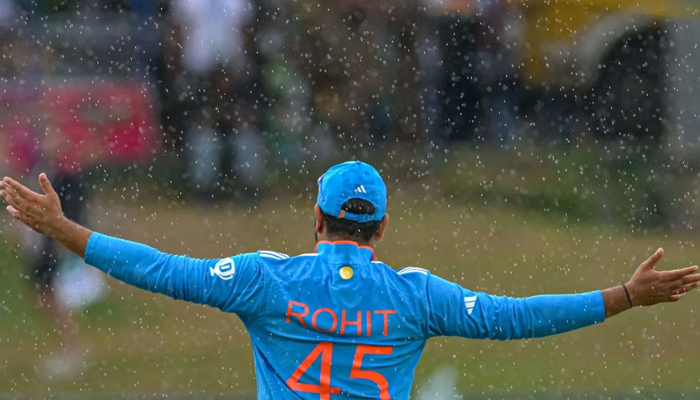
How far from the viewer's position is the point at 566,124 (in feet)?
35.0

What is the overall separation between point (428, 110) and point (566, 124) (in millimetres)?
1309

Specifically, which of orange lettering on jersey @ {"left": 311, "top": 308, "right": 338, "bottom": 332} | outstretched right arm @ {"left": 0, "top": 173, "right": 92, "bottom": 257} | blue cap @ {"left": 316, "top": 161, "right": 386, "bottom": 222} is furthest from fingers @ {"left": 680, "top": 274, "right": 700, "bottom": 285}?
outstretched right arm @ {"left": 0, "top": 173, "right": 92, "bottom": 257}

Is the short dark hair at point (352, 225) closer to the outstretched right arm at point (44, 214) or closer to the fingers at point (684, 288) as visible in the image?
the outstretched right arm at point (44, 214)

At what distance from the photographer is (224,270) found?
8.73 ft

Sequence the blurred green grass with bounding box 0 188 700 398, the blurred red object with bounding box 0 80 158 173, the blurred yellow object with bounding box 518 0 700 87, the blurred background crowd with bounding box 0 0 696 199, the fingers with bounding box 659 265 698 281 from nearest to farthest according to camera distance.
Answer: the fingers with bounding box 659 265 698 281, the blurred green grass with bounding box 0 188 700 398, the blurred red object with bounding box 0 80 158 173, the blurred background crowd with bounding box 0 0 696 199, the blurred yellow object with bounding box 518 0 700 87

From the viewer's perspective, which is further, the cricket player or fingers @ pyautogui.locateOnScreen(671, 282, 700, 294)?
fingers @ pyautogui.locateOnScreen(671, 282, 700, 294)

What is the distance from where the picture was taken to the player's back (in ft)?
8.70

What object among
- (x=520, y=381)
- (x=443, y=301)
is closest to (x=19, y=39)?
(x=520, y=381)

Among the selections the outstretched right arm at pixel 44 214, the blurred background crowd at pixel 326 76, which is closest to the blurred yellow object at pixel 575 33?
the blurred background crowd at pixel 326 76

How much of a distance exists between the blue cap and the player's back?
0.26 feet

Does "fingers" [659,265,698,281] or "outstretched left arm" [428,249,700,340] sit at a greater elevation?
"fingers" [659,265,698,281]

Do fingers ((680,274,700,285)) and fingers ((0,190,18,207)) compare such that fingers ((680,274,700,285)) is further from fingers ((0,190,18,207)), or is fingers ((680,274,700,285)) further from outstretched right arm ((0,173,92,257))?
fingers ((0,190,18,207))

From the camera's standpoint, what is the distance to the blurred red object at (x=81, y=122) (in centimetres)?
933

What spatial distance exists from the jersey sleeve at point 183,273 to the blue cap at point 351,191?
22 centimetres
